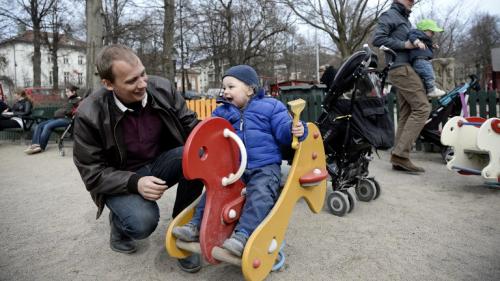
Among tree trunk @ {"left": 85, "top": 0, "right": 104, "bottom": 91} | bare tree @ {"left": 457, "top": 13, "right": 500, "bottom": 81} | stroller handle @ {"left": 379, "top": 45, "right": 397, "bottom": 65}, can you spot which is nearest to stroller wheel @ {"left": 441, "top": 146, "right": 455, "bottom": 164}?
stroller handle @ {"left": 379, "top": 45, "right": 397, "bottom": 65}

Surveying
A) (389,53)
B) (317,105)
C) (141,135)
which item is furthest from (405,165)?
(141,135)

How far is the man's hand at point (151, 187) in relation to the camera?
223 centimetres

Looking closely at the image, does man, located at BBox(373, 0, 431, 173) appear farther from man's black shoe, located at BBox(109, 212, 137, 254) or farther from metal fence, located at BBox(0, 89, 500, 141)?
man's black shoe, located at BBox(109, 212, 137, 254)

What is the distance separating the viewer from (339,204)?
3.21 m

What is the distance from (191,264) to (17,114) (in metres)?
8.99

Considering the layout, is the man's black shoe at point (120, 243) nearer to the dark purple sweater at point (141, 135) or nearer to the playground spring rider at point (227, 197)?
the dark purple sweater at point (141, 135)

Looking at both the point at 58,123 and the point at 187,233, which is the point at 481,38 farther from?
the point at 187,233

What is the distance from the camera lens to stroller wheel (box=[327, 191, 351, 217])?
3.18 m

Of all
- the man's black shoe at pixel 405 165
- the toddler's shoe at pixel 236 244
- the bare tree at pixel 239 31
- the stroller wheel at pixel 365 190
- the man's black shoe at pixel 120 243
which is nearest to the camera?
the toddler's shoe at pixel 236 244

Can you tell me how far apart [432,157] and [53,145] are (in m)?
8.41

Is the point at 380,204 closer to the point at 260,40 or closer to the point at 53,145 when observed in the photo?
the point at 53,145

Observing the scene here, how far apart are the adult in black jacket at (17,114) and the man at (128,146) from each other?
8.06 m

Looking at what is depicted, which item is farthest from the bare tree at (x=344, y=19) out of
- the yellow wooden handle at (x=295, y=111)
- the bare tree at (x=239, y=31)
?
the yellow wooden handle at (x=295, y=111)

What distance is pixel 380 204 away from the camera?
349cm
